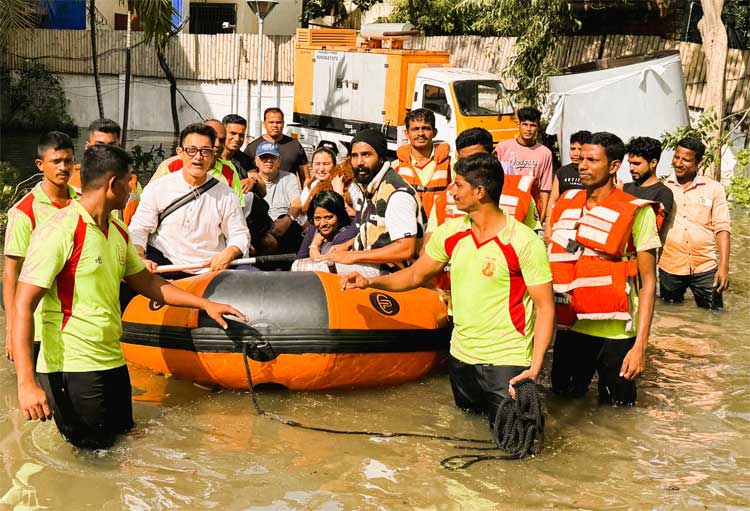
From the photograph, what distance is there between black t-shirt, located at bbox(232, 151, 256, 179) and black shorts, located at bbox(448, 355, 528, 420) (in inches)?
141

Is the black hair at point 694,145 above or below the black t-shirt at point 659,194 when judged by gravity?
above

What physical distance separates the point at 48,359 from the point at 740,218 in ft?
38.2

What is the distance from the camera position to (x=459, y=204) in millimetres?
5312

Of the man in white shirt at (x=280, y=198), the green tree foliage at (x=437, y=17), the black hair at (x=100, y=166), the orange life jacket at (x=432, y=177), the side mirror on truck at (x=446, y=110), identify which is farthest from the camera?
the green tree foliage at (x=437, y=17)

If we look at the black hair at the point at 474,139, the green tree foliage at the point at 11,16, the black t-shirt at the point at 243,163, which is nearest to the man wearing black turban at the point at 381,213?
the black hair at the point at 474,139

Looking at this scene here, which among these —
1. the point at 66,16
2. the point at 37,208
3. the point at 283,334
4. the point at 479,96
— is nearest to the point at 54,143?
the point at 37,208

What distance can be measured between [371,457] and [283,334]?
99 cm

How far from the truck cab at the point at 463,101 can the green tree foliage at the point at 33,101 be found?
12286 mm

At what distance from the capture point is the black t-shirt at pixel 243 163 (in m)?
8.77

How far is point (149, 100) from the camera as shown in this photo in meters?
26.9

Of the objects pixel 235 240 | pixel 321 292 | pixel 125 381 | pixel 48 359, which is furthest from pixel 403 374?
pixel 48 359

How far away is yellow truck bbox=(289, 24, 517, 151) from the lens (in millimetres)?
16734

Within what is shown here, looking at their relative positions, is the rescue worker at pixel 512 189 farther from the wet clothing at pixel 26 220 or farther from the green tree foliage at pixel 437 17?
the green tree foliage at pixel 437 17

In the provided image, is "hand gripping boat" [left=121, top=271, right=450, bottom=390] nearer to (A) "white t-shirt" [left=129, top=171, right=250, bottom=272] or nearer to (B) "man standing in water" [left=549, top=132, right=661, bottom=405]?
(A) "white t-shirt" [left=129, top=171, right=250, bottom=272]
